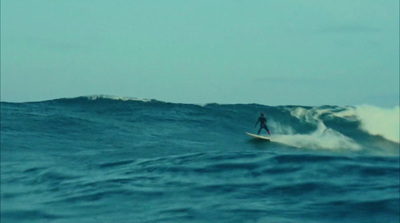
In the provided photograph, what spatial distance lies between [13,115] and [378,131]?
2035 centimetres

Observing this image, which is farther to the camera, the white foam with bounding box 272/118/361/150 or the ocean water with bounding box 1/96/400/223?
the white foam with bounding box 272/118/361/150

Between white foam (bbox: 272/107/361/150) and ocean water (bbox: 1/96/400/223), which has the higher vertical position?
white foam (bbox: 272/107/361/150)

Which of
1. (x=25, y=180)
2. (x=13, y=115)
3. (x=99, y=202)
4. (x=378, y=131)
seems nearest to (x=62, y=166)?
(x=25, y=180)

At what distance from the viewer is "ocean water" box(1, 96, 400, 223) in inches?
520

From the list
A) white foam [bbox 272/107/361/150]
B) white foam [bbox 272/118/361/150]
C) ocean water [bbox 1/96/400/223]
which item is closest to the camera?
ocean water [bbox 1/96/400/223]

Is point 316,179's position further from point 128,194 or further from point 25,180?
point 25,180

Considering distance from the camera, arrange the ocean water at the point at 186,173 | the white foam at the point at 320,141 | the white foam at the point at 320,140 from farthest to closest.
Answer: the white foam at the point at 320,140
the white foam at the point at 320,141
the ocean water at the point at 186,173

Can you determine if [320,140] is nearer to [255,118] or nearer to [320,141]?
[320,141]

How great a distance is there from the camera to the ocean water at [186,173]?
1322 centimetres

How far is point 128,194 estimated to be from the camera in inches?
602

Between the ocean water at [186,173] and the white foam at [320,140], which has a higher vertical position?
the white foam at [320,140]

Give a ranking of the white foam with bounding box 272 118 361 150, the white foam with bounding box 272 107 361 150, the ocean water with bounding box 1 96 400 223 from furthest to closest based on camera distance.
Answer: the white foam with bounding box 272 107 361 150
the white foam with bounding box 272 118 361 150
the ocean water with bounding box 1 96 400 223

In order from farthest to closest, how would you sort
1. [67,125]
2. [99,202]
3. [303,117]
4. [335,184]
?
1. [303,117]
2. [67,125]
3. [335,184]
4. [99,202]

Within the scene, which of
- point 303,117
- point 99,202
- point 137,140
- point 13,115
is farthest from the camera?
point 303,117
